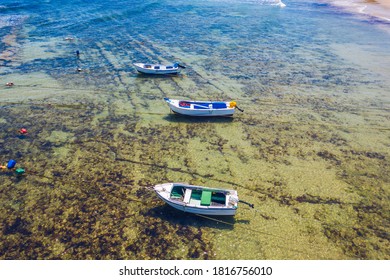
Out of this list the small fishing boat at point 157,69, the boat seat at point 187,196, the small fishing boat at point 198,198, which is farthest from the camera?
the small fishing boat at point 157,69

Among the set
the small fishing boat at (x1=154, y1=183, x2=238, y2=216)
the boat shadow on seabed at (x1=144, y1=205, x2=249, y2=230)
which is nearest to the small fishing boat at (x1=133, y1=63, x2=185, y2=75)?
the small fishing boat at (x1=154, y1=183, x2=238, y2=216)

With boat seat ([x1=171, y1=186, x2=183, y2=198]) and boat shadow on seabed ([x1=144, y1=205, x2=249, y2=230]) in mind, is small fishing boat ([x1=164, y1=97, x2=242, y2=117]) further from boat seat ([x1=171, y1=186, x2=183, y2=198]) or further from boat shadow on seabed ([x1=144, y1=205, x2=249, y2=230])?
boat shadow on seabed ([x1=144, y1=205, x2=249, y2=230])

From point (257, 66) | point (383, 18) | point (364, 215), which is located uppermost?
point (383, 18)

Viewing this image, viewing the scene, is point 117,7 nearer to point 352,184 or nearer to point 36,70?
point 36,70

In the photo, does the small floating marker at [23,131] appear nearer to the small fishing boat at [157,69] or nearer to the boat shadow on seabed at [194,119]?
the boat shadow on seabed at [194,119]

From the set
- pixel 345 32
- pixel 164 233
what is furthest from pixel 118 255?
pixel 345 32

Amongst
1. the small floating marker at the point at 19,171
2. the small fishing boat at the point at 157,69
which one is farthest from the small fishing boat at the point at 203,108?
the small floating marker at the point at 19,171

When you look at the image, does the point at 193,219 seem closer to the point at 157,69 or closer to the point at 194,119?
the point at 194,119

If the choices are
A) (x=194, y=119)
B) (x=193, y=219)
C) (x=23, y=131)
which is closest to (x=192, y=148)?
(x=194, y=119)
